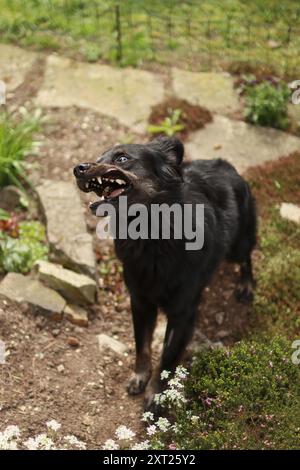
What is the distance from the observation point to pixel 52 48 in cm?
772

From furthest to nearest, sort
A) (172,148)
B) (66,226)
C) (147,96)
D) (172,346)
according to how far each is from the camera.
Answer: (147,96) < (66,226) < (172,346) < (172,148)

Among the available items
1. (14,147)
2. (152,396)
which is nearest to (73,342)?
(152,396)

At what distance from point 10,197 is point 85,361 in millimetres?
2004

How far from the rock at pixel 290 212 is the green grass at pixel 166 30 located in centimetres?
205

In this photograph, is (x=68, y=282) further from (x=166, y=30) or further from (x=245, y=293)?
(x=166, y=30)

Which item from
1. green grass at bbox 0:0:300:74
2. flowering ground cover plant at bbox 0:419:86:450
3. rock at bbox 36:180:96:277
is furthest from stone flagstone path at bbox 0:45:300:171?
flowering ground cover plant at bbox 0:419:86:450

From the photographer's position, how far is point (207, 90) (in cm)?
704

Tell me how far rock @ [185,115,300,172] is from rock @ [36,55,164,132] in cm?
66

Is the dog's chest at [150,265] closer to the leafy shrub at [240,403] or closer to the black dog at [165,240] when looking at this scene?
the black dog at [165,240]

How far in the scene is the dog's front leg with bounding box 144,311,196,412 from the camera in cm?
427

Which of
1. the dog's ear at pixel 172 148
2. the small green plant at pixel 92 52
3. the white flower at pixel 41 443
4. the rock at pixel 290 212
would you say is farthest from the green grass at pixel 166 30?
the white flower at pixel 41 443
